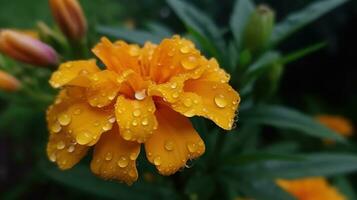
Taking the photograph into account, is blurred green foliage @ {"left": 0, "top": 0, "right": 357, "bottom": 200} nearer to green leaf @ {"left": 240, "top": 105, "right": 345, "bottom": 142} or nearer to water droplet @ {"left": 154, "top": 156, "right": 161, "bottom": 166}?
green leaf @ {"left": 240, "top": 105, "right": 345, "bottom": 142}

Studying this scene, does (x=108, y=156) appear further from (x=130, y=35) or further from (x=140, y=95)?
(x=130, y=35)

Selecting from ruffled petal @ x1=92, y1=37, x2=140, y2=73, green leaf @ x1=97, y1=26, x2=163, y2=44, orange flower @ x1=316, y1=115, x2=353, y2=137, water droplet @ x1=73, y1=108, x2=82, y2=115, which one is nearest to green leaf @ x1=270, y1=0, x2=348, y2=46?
green leaf @ x1=97, y1=26, x2=163, y2=44

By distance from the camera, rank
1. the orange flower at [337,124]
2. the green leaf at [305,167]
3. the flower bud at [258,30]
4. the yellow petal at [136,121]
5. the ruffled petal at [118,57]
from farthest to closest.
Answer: the orange flower at [337,124] < the green leaf at [305,167] < the flower bud at [258,30] < the ruffled petal at [118,57] < the yellow petal at [136,121]

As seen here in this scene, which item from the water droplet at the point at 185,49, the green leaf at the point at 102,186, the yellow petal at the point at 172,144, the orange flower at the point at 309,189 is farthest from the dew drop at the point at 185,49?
the orange flower at the point at 309,189

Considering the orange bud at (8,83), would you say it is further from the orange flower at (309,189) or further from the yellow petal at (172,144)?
the orange flower at (309,189)

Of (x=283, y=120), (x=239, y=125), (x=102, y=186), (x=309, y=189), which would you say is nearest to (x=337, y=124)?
(x=309, y=189)

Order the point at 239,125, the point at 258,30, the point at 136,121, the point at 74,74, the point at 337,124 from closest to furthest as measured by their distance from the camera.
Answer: the point at 136,121 < the point at 74,74 < the point at 258,30 < the point at 239,125 < the point at 337,124
